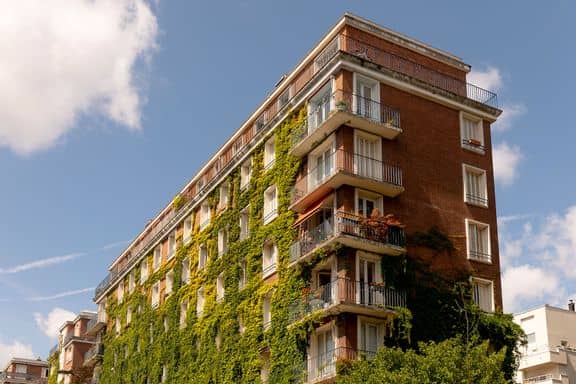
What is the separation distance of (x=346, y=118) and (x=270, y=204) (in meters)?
9.42

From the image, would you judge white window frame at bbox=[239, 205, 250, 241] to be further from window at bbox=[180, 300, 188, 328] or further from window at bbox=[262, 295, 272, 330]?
window at bbox=[180, 300, 188, 328]

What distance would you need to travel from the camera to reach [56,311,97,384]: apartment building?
81562mm

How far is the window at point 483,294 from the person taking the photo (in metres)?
44.8

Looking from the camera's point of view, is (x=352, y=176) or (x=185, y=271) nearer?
(x=352, y=176)

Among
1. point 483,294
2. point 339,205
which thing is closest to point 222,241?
point 339,205

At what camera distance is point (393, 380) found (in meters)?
34.9

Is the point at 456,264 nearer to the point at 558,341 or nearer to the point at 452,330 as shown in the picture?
the point at 452,330

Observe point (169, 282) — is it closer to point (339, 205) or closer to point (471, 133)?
point (339, 205)

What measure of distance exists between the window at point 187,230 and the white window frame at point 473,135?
72.7 feet

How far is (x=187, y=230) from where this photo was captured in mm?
62656

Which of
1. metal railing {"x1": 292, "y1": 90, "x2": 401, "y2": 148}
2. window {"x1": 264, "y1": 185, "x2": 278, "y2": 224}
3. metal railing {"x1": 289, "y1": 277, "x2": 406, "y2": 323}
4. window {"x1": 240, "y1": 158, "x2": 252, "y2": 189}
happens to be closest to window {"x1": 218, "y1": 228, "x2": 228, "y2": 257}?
window {"x1": 240, "y1": 158, "x2": 252, "y2": 189}

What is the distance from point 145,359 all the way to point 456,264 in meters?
28.2

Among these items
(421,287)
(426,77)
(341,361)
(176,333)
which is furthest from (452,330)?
(176,333)

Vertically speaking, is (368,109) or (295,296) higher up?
(368,109)
